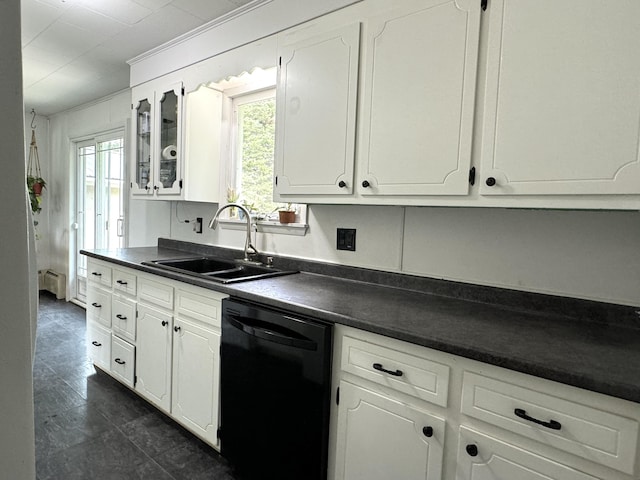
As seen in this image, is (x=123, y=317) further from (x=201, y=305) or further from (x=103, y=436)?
(x=201, y=305)

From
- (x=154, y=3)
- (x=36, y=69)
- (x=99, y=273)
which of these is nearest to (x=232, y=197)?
(x=99, y=273)

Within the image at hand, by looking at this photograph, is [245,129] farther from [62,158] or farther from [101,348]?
[62,158]

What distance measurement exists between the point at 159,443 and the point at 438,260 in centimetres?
175

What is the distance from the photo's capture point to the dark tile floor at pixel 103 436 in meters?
1.78

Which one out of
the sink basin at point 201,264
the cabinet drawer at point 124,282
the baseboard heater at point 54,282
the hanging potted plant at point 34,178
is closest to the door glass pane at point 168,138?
the sink basin at point 201,264

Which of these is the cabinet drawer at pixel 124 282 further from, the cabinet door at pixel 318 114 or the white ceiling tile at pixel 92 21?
the white ceiling tile at pixel 92 21

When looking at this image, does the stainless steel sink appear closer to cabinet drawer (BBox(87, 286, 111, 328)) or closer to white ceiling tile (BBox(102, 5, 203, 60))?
cabinet drawer (BBox(87, 286, 111, 328))

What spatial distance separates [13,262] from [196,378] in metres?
1.71

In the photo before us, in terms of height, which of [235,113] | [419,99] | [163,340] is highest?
[235,113]

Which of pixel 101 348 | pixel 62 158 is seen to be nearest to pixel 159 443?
pixel 101 348

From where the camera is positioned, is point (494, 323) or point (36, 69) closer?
point (494, 323)

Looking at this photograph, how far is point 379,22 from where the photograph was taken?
5.17ft

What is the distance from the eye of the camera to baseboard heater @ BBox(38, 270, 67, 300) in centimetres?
A: 488

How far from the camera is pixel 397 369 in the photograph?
3.99 ft
